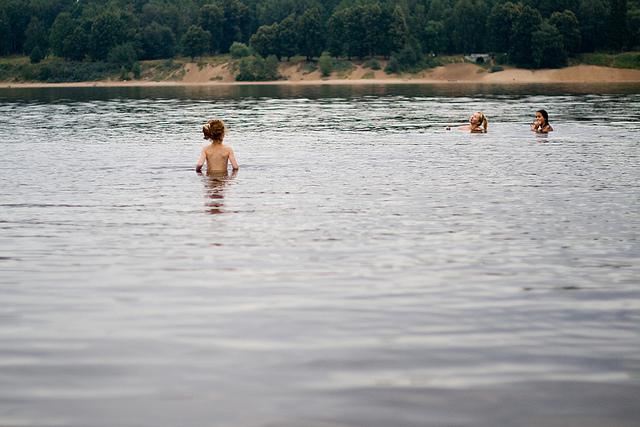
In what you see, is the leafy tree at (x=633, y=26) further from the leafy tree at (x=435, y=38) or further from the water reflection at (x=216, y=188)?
the water reflection at (x=216, y=188)

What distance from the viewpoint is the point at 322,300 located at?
1023 centimetres

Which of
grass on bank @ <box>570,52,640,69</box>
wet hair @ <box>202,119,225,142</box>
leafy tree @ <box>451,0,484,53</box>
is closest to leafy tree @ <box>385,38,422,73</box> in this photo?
leafy tree @ <box>451,0,484,53</box>

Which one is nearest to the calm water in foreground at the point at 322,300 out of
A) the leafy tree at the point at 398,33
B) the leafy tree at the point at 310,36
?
the leafy tree at the point at 398,33

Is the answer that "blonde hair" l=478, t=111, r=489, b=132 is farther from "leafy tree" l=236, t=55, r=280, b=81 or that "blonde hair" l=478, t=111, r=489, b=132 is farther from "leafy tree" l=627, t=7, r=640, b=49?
"leafy tree" l=236, t=55, r=280, b=81

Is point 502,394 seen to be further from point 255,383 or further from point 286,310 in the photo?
point 286,310

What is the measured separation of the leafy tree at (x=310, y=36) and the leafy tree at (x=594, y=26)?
56227 millimetres

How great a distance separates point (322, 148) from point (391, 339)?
2483 cm

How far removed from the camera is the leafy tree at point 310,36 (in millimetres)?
Result: 197500

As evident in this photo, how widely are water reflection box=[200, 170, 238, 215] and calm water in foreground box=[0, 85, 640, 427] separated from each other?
0.44 ft

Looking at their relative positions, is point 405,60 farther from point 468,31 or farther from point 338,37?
point 338,37

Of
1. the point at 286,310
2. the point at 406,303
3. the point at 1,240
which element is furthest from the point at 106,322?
the point at 1,240

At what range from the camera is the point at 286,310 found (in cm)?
975

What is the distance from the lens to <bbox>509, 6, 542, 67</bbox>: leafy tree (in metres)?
174

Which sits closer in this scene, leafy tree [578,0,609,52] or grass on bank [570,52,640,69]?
grass on bank [570,52,640,69]
